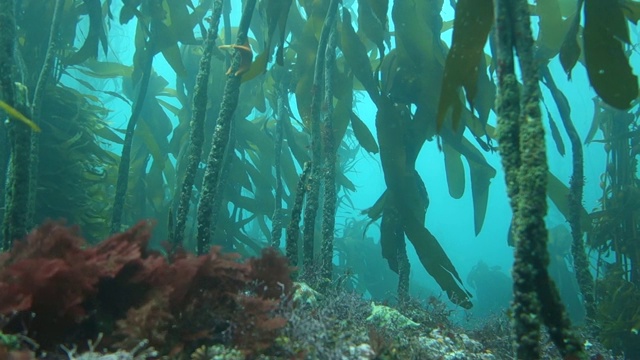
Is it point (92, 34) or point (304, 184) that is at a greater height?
point (92, 34)

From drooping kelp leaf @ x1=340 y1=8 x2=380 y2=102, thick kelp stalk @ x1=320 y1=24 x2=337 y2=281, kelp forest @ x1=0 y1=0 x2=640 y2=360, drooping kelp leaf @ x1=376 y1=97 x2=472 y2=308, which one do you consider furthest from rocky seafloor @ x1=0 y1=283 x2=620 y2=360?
drooping kelp leaf @ x1=340 y1=8 x2=380 y2=102

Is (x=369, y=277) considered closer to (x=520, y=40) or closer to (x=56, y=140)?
(x=56, y=140)

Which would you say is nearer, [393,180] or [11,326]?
[11,326]

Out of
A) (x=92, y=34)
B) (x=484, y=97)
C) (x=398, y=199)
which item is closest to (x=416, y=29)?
(x=484, y=97)

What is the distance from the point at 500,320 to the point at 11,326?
13.0 ft

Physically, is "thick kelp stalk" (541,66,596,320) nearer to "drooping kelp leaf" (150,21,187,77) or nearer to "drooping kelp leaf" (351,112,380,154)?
"drooping kelp leaf" (351,112,380,154)

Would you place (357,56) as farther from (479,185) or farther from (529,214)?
(529,214)

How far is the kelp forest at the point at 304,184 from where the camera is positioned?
1.48 m

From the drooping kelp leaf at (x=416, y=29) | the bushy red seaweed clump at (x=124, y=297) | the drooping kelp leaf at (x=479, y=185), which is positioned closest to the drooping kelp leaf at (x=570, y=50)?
the drooping kelp leaf at (x=416, y=29)

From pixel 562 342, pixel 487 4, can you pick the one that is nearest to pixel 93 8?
pixel 487 4

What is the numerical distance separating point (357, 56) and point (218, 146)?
2328 millimetres

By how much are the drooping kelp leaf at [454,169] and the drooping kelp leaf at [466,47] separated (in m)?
3.24

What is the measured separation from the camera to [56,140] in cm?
491

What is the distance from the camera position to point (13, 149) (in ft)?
8.27
